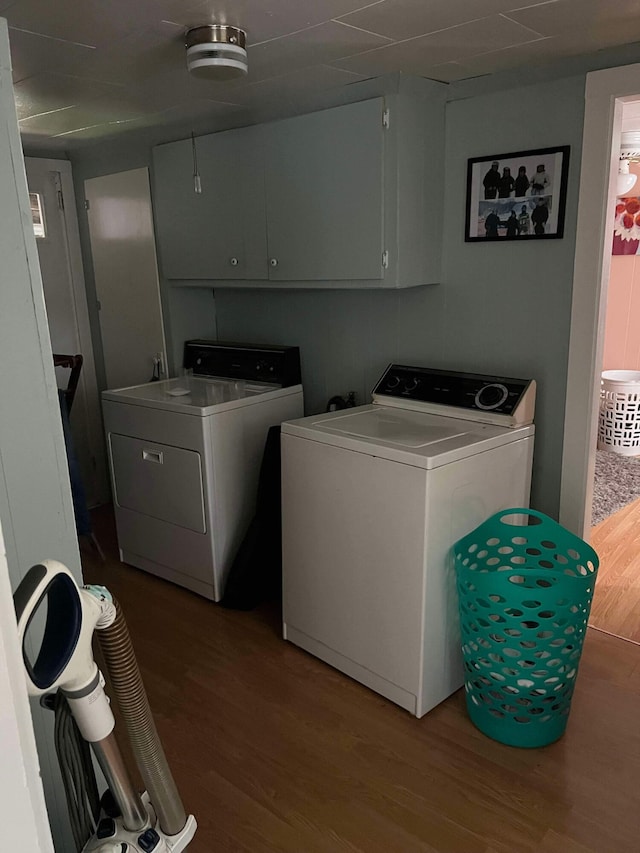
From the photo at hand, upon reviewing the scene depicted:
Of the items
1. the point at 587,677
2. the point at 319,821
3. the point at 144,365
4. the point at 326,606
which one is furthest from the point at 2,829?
the point at 144,365

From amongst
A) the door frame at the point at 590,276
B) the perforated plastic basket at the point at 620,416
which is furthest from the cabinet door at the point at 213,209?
the perforated plastic basket at the point at 620,416

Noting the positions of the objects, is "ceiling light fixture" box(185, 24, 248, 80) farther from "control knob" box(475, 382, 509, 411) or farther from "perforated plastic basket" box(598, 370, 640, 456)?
"perforated plastic basket" box(598, 370, 640, 456)

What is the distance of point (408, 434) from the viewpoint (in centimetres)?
231

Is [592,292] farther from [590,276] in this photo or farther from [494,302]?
[494,302]

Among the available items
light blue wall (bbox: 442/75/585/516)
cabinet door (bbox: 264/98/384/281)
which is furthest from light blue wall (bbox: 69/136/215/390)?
light blue wall (bbox: 442/75/585/516)

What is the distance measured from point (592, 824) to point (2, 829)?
179cm

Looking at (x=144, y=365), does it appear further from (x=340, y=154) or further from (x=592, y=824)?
(x=592, y=824)

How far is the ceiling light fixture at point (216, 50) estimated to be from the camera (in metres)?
1.86

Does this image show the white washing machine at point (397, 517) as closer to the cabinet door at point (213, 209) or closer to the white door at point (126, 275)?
the cabinet door at point (213, 209)

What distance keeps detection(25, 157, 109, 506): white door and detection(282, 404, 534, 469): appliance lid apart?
6.23 ft

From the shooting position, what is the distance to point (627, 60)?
2.13m

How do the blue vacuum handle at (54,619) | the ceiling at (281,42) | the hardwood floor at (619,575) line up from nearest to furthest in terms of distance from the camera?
the blue vacuum handle at (54,619) < the ceiling at (281,42) < the hardwood floor at (619,575)

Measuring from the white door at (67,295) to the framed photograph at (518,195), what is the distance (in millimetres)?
2358

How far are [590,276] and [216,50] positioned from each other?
1.41m
